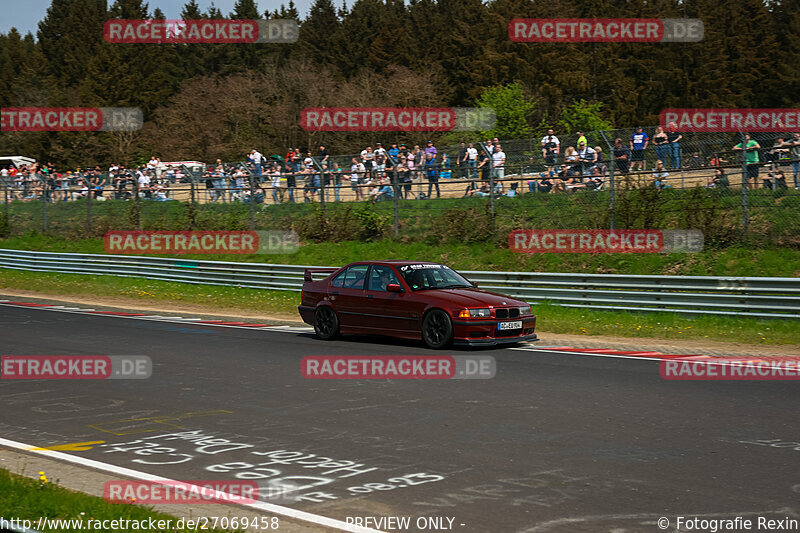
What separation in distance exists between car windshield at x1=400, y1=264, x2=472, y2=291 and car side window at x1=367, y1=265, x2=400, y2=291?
198mm

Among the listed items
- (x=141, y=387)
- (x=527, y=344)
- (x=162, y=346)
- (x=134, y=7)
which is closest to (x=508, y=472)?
(x=141, y=387)

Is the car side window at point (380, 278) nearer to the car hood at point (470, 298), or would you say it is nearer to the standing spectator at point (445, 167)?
the car hood at point (470, 298)

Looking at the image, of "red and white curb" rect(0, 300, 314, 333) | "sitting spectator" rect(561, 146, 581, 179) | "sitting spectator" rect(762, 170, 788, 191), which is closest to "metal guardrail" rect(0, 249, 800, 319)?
"sitting spectator" rect(762, 170, 788, 191)

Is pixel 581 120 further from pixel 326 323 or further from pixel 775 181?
pixel 326 323

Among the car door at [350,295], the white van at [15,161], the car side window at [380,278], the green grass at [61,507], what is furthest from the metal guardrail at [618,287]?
the white van at [15,161]

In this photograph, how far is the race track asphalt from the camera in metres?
6.07

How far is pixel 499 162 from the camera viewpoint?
23344 mm

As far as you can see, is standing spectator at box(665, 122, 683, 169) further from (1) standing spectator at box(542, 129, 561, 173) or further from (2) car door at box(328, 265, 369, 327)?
(2) car door at box(328, 265, 369, 327)

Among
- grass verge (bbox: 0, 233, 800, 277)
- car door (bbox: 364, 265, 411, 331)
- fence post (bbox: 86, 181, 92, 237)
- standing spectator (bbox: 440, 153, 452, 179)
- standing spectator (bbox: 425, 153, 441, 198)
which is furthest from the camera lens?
fence post (bbox: 86, 181, 92, 237)

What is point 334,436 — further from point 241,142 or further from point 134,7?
point 134,7

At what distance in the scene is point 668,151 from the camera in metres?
20.8

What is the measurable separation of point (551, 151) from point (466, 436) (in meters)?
15.5

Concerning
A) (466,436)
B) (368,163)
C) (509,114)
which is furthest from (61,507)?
(509,114)

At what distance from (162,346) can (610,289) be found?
963cm
